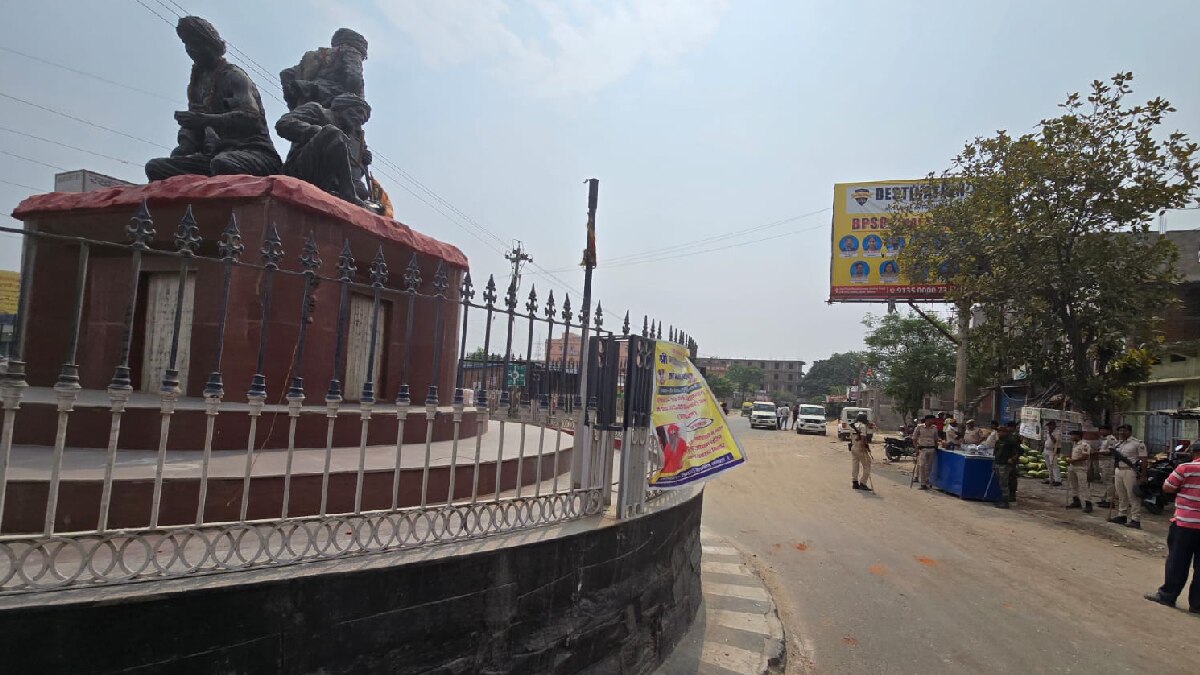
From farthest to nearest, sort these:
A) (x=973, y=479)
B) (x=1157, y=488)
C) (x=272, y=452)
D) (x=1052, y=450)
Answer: (x=1052, y=450)
(x=973, y=479)
(x=1157, y=488)
(x=272, y=452)

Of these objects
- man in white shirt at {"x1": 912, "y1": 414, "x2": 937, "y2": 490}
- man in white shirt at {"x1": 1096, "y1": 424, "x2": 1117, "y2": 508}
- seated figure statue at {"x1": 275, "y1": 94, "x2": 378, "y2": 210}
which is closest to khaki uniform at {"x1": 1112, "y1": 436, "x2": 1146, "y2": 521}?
man in white shirt at {"x1": 1096, "y1": 424, "x2": 1117, "y2": 508}

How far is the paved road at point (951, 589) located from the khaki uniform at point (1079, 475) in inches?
41.6

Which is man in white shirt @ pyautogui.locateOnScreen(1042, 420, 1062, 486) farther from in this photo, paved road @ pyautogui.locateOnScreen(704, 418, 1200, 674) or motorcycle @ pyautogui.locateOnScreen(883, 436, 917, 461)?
motorcycle @ pyautogui.locateOnScreen(883, 436, 917, 461)

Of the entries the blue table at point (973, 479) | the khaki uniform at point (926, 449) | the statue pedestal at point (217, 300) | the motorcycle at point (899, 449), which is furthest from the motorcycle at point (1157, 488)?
the statue pedestal at point (217, 300)

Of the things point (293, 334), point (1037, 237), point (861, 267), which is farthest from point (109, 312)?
point (861, 267)

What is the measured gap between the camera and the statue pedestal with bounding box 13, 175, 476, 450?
4.59m

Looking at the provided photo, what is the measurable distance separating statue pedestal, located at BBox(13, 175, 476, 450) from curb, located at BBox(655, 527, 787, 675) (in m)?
2.62

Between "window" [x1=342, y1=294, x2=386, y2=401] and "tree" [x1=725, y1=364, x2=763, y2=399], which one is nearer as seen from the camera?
"window" [x1=342, y1=294, x2=386, y2=401]

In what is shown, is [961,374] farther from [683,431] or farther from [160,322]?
[160,322]

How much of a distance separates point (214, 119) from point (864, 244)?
69.0 feet

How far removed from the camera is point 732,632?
483cm

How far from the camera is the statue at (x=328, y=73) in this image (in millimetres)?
7598

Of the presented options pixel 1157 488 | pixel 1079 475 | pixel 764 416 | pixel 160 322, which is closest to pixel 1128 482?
pixel 1079 475

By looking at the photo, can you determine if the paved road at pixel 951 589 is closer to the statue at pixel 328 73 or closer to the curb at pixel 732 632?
the curb at pixel 732 632
